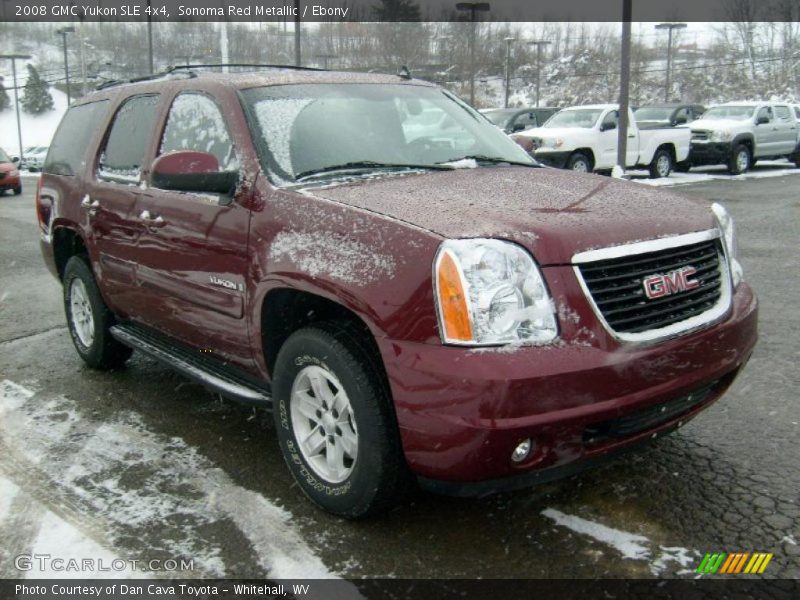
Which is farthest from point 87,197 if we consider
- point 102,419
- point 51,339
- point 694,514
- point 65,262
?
point 694,514

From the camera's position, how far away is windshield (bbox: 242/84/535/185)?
350 cm

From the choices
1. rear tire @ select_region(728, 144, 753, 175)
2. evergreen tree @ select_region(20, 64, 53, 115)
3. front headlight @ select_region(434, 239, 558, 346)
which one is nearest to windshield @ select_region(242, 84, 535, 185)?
front headlight @ select_region(434, 239, 558, 346)

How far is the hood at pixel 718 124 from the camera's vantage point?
20323 millimetres

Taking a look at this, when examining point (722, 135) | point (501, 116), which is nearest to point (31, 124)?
point (501, 116)

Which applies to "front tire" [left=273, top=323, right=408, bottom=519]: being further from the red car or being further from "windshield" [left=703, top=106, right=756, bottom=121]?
"windshield" [left=703, top=106, right=756, bottom=121]

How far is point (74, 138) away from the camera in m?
5.21

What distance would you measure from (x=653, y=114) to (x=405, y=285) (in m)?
21.3

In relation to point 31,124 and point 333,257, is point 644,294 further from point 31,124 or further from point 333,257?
point 31,124

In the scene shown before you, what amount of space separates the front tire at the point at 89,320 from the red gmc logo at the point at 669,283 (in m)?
3.46

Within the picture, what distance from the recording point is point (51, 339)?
6.01 m

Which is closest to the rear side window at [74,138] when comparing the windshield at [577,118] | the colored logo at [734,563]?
the colored logo at [734,563]

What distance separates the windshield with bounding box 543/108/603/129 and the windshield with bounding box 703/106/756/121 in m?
5.89

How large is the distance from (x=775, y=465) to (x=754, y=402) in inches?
33.0

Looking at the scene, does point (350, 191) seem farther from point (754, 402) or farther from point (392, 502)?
point (754, 402)
